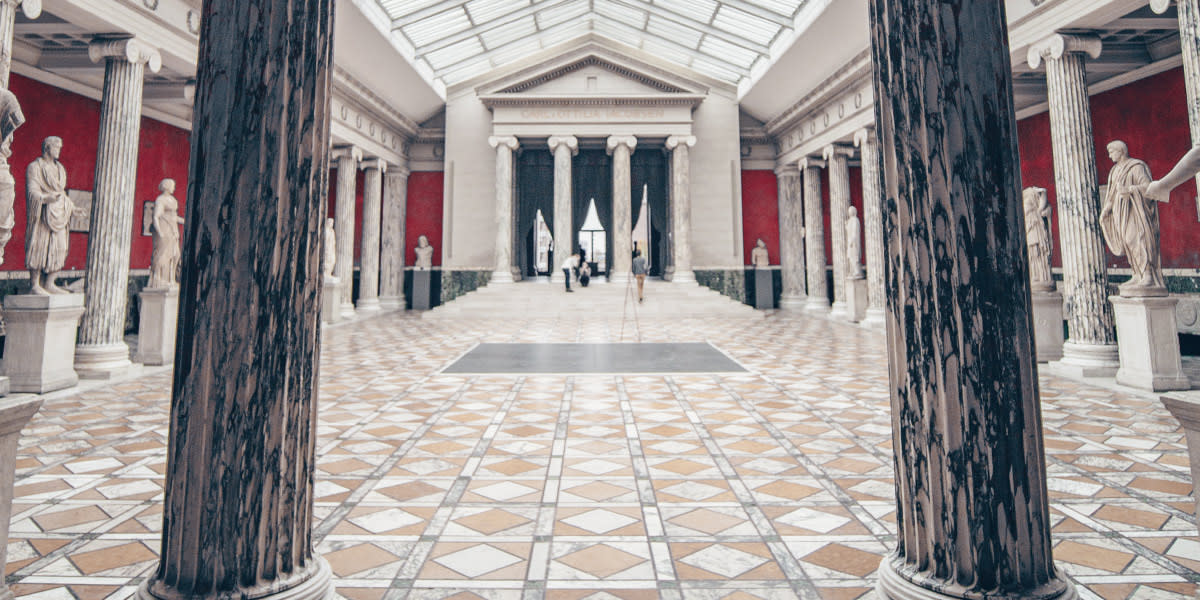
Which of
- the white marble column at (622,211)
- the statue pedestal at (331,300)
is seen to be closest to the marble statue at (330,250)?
the statue pedestal at (331,300)

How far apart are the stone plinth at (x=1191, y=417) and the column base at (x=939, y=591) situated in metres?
0.46

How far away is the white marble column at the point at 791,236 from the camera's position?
18281 millimetres

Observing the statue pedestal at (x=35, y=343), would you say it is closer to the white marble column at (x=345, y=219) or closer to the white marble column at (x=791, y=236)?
the white marble column at (x=345, y=219)

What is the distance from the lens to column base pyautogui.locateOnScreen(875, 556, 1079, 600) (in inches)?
56.5

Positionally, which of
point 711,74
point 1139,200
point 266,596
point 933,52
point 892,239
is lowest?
point 266,596

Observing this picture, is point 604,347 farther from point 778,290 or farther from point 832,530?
point 778,290

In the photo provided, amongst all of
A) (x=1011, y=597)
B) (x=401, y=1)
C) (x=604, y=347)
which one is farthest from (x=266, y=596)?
(x=401, y=1)

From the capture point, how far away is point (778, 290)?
1909 cm

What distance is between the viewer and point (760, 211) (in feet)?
62.8

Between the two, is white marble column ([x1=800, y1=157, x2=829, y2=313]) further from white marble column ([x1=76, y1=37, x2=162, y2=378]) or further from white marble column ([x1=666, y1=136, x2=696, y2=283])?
white marble column ([x1=76, y1=37, x2=162, y2=378])

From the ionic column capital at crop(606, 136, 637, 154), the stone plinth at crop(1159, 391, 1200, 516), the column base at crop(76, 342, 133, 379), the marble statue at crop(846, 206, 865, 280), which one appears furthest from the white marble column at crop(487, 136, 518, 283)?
the stone plinth at crop(1159, 391, 1200, 516)

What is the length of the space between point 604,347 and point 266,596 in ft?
25.5

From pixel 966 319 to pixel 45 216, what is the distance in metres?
8.27

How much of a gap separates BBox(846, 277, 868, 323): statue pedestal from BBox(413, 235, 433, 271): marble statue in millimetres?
12820
